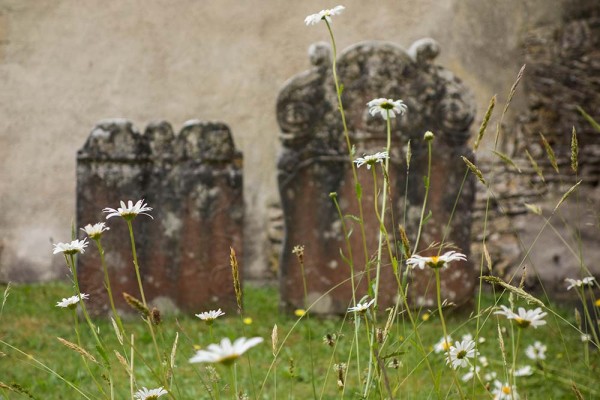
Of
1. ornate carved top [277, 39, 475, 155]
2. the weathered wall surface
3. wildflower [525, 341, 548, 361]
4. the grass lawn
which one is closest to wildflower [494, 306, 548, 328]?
wildflower [525, 341, 548, 361]

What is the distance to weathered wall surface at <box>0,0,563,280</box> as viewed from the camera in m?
8.48

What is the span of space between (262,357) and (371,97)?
196 centimetres

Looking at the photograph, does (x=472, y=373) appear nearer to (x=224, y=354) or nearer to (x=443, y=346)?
Answer: (x=443, y=346)

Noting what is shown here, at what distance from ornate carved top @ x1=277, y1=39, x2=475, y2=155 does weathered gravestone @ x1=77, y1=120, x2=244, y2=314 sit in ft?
1.79

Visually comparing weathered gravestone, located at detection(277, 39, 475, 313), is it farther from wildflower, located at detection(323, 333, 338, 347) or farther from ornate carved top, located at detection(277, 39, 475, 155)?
wildflower, located at detection(323, 333, 338, 347)

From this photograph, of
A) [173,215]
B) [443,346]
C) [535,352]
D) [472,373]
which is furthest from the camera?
[173,215]

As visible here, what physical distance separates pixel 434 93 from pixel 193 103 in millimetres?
4289

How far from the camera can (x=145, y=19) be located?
8930mm

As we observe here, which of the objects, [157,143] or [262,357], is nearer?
[262,357]

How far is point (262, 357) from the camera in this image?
4035 mm

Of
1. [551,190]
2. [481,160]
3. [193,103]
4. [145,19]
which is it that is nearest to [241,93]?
[193,103]

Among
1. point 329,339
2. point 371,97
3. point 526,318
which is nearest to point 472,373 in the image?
point 329,339

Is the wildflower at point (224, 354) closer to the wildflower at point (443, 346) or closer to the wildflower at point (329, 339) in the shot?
the wildflower at point (443, 346)

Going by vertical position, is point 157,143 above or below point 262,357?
above
